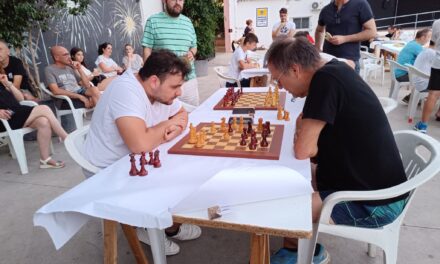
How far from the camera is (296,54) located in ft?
4.59

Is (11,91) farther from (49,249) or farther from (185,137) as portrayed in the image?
(185,137)

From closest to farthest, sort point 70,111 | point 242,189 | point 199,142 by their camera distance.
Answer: point 242,189, point 199,142, point 70,111

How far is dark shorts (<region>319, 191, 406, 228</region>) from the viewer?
1.37 meters

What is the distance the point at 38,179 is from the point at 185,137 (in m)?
2.18

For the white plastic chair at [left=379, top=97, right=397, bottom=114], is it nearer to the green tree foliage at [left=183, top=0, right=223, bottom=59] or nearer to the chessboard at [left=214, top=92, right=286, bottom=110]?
the chessboard at [left=214, top=92, right=286, bottom=110]

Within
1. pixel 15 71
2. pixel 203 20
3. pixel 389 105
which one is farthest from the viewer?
pixel 203 20

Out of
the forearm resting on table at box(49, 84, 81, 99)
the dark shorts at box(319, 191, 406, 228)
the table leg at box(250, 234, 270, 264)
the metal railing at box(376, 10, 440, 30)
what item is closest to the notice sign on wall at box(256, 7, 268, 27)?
the metal railing at box(376, 10, 440, 30)

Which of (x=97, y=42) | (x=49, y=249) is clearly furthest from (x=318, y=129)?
(x=97, y=42)

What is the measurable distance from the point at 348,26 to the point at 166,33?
186 centimetres

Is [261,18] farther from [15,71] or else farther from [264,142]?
[264,142]

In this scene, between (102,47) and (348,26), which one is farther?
(102,47)

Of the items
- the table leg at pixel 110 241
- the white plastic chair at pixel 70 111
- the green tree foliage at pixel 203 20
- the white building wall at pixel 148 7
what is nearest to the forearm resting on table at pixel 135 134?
the table leg at pixel 110 241

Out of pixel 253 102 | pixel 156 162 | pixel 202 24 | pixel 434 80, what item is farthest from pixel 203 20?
pixel 156 162

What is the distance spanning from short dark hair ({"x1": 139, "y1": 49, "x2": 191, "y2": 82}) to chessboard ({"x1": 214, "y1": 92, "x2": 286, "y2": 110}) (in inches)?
30.0
